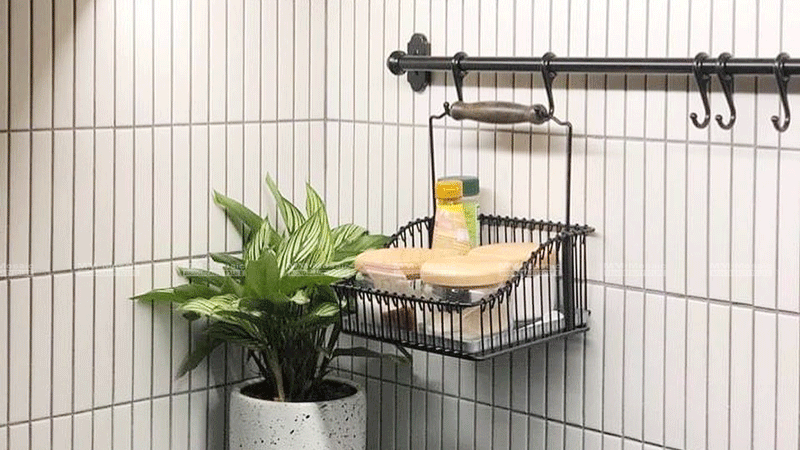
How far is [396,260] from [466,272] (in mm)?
120

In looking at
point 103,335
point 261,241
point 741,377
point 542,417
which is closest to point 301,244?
point 261,241

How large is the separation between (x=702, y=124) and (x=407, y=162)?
20.8 inches

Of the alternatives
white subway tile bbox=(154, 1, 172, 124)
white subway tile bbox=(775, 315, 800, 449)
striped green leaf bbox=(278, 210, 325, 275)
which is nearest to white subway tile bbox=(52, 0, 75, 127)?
white subway tile bbox=(154, 1, 172, 124)

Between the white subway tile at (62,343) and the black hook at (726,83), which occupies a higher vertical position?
the black hook at (726,83)

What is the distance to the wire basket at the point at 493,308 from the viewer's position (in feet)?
5.15

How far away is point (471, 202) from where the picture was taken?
1.72m

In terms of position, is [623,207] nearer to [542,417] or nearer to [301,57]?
[542,417]

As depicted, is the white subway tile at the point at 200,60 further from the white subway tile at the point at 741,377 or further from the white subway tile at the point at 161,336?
the white subway tile at the point at 741,377

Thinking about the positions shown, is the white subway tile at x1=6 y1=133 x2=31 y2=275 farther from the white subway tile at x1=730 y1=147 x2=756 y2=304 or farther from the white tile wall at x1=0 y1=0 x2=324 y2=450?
the white subway tile at x1=730 y1=147 x2=756 y2=304

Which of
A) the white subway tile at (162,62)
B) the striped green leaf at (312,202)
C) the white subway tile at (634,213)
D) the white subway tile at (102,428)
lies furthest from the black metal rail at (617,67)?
the white subway tile at (102,428)

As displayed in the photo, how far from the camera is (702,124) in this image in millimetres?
1496

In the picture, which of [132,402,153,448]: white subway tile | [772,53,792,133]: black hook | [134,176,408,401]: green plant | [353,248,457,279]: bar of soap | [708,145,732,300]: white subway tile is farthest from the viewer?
[132,402,153,448]: white subway tile

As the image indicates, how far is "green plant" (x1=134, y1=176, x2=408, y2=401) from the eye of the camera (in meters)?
1.72

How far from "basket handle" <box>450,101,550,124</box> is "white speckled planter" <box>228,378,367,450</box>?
439 millimetres
